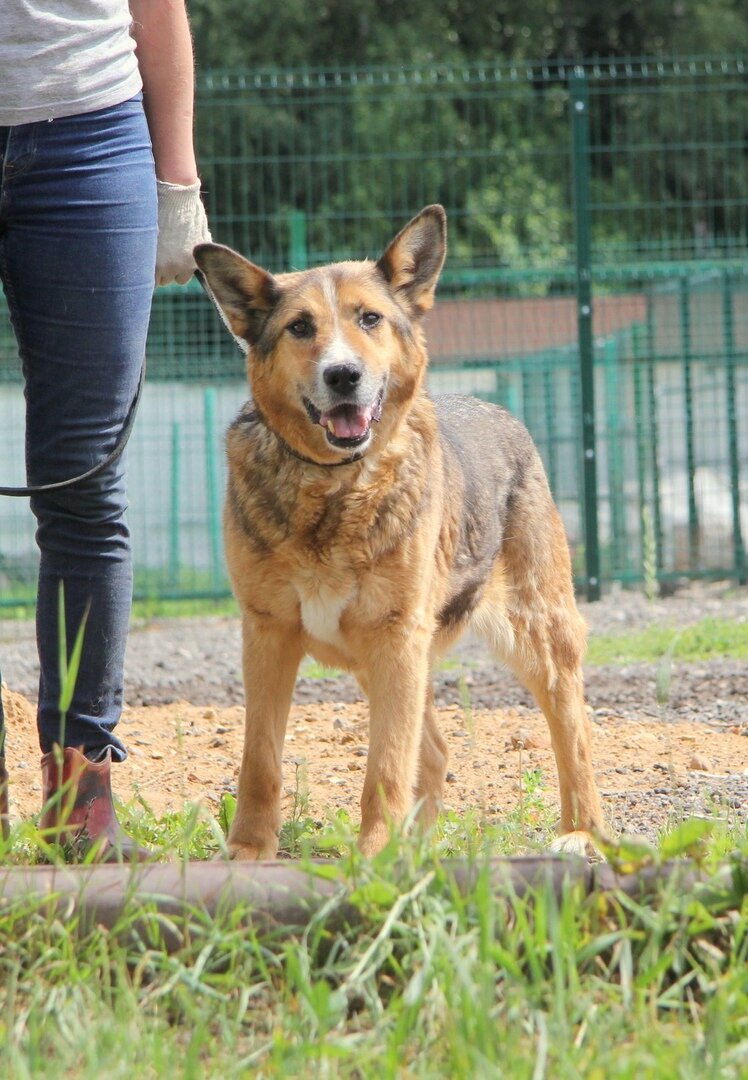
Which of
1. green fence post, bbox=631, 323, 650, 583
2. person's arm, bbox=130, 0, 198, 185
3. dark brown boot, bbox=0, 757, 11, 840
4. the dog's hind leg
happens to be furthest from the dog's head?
green fence post, bbox=631, 323, 650, 583

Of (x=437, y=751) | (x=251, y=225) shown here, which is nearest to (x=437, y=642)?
(x=437, y=751)

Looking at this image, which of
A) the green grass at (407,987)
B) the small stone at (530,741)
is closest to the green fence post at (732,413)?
the small stone at (530,741)

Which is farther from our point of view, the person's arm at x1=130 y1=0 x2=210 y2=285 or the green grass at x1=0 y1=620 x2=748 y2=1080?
the person's arm at x1=130 y1=0 x2=210 y2=285

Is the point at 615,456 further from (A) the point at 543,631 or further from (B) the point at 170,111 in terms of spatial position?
(B) the point at 170,111

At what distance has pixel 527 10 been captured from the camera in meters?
24.8

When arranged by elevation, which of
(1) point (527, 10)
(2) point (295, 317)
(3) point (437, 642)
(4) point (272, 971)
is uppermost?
(1) point (527, 10)

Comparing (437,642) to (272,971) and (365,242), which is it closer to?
(272,971)

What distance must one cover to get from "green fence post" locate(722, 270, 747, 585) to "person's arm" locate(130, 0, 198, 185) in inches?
304

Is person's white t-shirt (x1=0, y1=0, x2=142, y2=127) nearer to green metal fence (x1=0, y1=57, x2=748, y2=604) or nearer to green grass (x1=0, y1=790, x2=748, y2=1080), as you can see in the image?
green grass (x1=0, y1=790, x2=748, y2=1080)

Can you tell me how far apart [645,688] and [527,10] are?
2092 centimetres

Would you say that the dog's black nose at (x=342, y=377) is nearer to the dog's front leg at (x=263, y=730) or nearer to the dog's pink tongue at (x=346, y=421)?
the dog's pink tongue at (x=346, y=421)

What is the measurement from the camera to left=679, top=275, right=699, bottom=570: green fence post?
34.6 feet

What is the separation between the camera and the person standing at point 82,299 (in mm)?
3078

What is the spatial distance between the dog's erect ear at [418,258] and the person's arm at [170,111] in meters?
0.59
